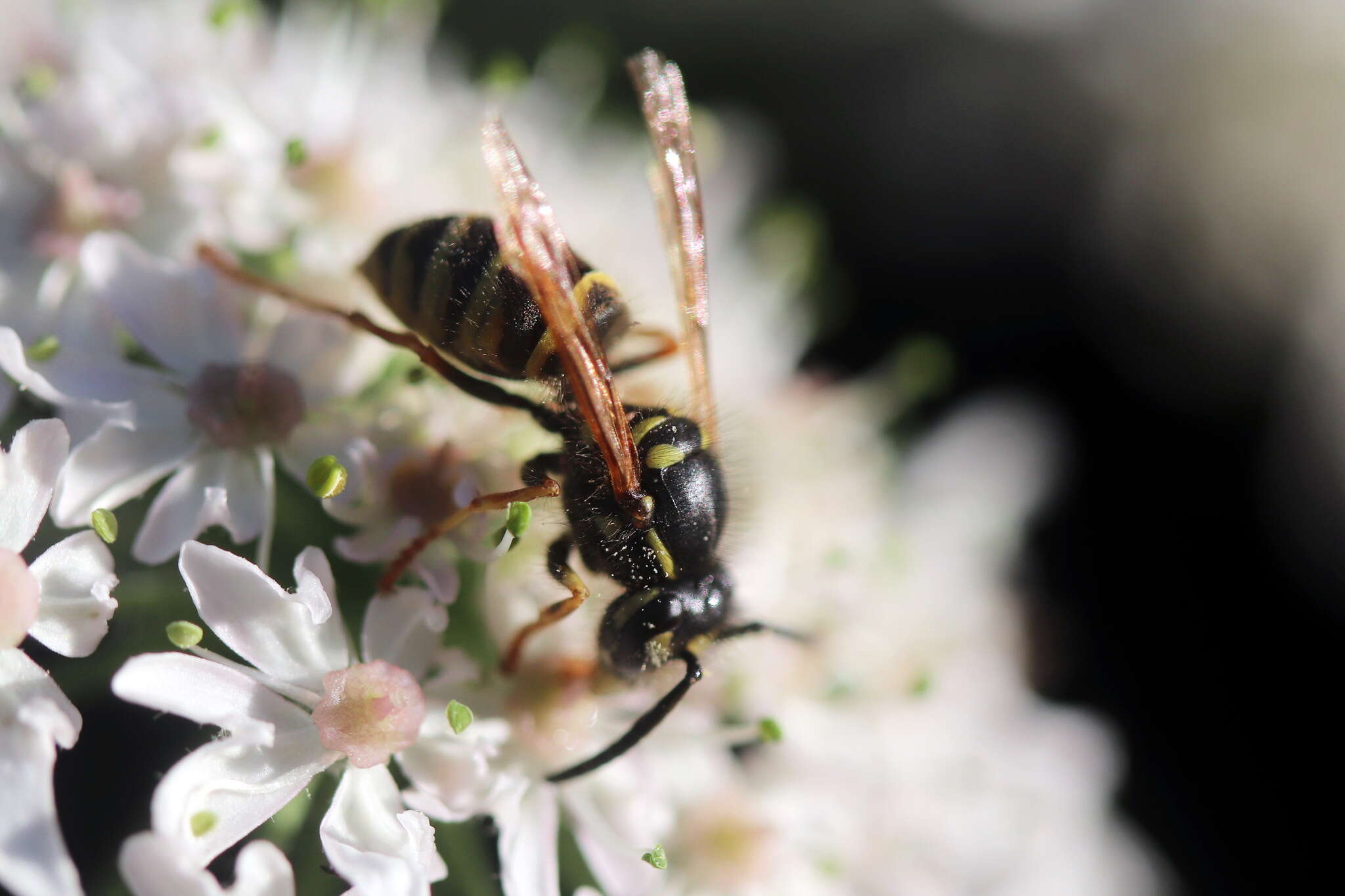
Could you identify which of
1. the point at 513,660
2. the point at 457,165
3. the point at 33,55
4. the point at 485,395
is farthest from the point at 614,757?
the point at 33,55

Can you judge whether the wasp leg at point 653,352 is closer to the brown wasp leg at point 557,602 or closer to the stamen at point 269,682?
the brown wasp leg at point 557,602

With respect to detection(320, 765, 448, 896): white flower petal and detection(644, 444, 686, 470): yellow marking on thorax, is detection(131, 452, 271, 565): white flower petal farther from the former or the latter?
detection(644, 444, 686, 470): yellow marking on thorax

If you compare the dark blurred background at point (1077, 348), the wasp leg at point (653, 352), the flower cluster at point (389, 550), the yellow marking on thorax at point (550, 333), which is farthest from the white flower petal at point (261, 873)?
the dark blurred background at point (1077, 348)

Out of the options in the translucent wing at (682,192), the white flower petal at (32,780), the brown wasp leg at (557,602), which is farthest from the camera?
the translucent wing at (682,192)

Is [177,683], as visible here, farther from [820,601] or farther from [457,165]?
[457,165]

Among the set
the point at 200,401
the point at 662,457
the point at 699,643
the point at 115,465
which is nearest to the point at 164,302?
the point at 200,401
